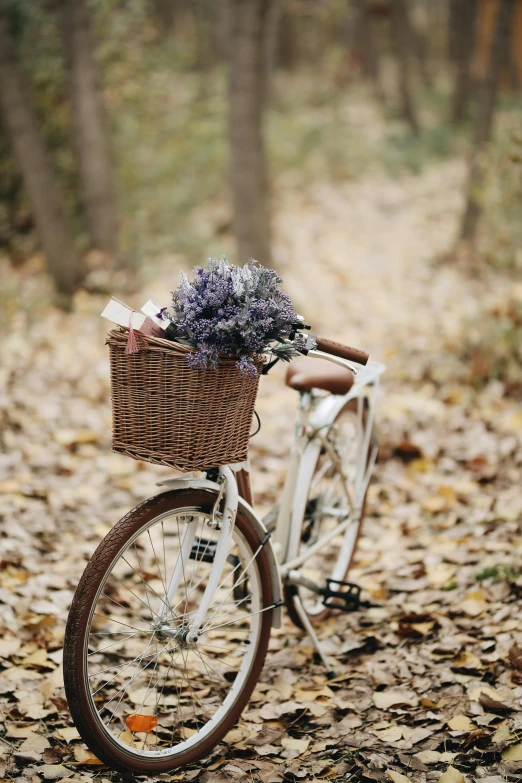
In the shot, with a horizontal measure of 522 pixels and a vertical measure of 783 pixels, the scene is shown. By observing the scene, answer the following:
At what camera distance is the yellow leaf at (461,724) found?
261 cm

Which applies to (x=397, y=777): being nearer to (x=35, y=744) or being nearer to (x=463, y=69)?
(x=35, y=744)

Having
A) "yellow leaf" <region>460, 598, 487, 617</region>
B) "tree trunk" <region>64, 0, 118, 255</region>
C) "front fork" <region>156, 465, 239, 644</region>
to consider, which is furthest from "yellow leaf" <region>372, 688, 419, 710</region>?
"tree trunk" <region>64, 0, 118, 255</region>

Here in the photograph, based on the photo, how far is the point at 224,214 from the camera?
1095 cm

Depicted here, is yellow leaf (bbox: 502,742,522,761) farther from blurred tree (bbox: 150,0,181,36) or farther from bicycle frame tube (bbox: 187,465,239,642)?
blurred tree (bbox: 150,0,181,36)

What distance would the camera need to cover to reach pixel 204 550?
8.71 ft

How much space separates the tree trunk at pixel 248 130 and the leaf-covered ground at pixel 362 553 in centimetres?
95

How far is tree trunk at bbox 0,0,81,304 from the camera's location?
24.2 ft

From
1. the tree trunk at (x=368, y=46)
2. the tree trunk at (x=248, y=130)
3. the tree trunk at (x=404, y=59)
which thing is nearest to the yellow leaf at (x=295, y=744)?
the tree trunk at (x=248, y=130)

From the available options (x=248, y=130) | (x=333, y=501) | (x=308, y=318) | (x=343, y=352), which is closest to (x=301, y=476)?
(x=333, y=501)

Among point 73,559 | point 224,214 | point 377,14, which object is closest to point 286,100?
point 377,14

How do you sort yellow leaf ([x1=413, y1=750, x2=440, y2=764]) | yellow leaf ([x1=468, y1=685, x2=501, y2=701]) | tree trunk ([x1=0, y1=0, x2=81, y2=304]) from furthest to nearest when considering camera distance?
tree trunk ([x1=0, y1=0, x2=81, y2=304]) → yellow leaf ([x1=468, y1=685, x2=501, y2=701]) → yellow leaf ([x1=413, y1=750, x2=440, y2=764])

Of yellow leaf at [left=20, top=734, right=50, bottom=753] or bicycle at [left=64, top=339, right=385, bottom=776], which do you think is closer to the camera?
bicycle at [left=64, top=339, right=385, bottom=776]

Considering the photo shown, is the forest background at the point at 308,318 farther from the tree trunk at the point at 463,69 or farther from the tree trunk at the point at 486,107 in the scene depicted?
the tree trunk at the point at 463,69

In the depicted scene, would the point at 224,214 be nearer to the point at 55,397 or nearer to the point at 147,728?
the point at 55,397
